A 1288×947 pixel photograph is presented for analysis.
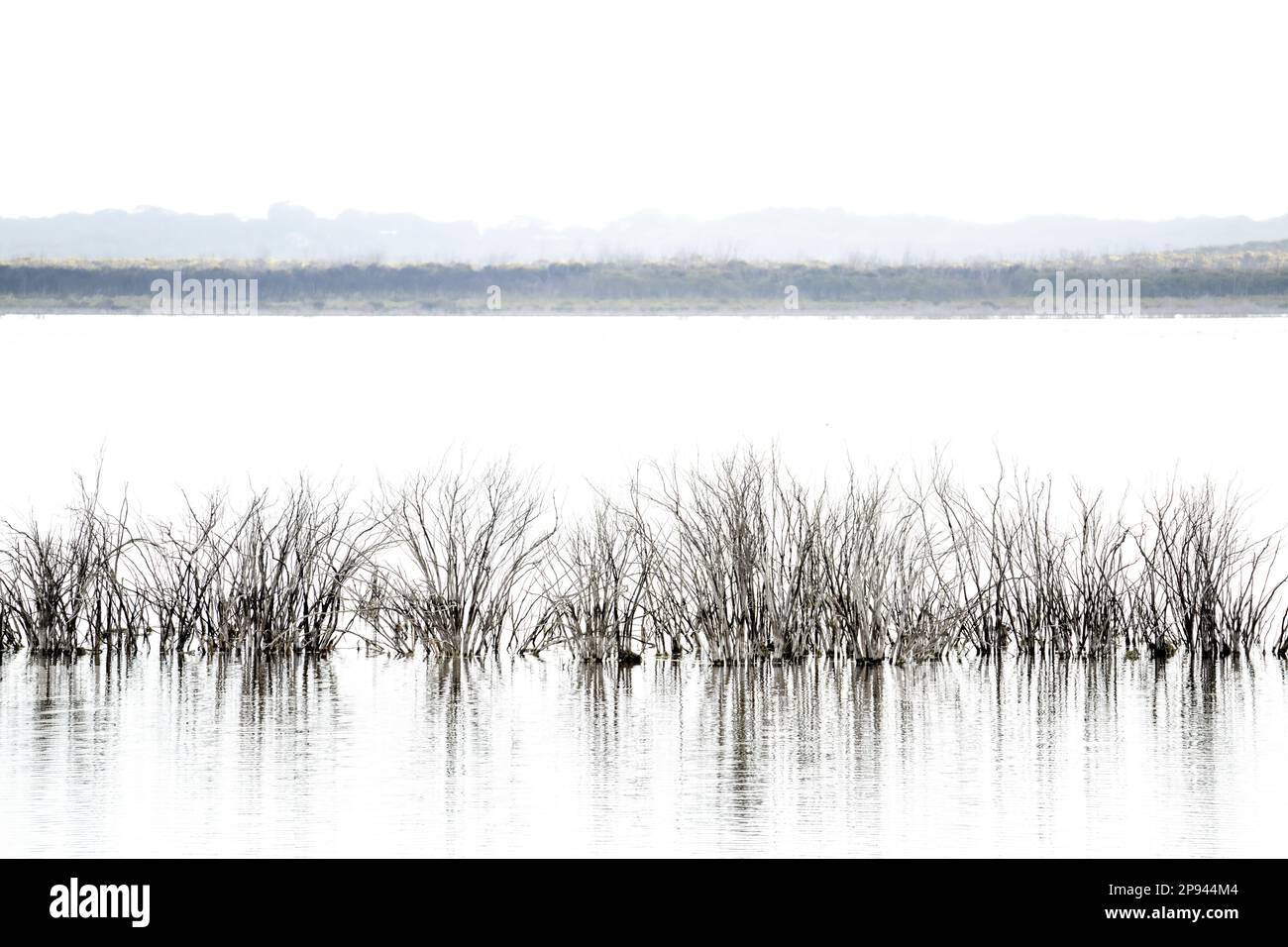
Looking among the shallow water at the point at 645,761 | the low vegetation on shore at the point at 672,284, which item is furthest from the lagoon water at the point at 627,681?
the low vegetation on shore at the point at 672,284

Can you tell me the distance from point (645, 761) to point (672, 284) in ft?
19.0

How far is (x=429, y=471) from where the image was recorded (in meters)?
7.83

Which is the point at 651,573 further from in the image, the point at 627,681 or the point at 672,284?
the point at 672,284

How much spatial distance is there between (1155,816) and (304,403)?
6768 millimetres

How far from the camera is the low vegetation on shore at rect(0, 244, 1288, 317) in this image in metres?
10.0

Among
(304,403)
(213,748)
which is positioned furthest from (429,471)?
(213,748)

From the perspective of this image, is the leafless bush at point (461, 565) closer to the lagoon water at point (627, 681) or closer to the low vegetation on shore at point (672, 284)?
the lagoon water at point (627, 681)

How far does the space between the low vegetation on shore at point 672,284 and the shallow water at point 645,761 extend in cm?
379

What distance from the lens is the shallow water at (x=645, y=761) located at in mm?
4281

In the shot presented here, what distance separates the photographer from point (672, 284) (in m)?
10.3

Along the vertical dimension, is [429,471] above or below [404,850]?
above

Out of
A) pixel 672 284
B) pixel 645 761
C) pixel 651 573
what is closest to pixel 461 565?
pixel 651 573

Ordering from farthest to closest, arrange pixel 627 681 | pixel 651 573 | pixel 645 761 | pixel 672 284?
pixel 672 284 < pixel 651 573 < pixel 627 681 < pixel 645 761
